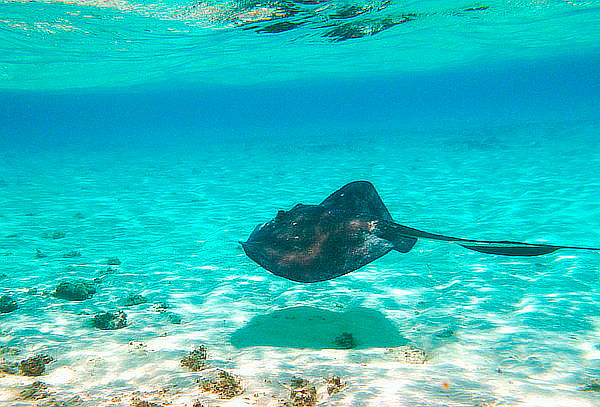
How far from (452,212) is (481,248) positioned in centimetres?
846

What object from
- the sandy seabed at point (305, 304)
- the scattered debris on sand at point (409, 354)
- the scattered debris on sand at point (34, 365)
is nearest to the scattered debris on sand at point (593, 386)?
the sandy seabed at point (305, 304)

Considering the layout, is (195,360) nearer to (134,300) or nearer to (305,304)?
(305,304)

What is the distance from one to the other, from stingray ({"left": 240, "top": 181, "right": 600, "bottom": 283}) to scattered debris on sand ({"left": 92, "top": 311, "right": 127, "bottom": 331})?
2254 mm

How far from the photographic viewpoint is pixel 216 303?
6.51m

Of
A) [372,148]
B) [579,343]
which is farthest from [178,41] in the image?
[579,343]

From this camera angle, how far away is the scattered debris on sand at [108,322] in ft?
18.0

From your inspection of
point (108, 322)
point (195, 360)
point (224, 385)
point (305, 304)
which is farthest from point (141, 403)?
point (305, 304)

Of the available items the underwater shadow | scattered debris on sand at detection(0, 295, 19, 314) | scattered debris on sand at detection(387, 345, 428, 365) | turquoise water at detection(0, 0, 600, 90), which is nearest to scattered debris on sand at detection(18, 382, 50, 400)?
the underwater shadow

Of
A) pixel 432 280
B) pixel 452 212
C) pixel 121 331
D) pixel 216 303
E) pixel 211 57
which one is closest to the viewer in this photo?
pixel 121 331

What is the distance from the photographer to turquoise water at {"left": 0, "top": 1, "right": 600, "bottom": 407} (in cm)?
407

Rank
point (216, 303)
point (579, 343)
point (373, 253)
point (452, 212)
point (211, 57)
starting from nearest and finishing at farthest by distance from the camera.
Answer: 1. point (373, 253)
2. point (579, 343)
3. point (216, 303)
4. point (452, 212)
5. point (211, 57)

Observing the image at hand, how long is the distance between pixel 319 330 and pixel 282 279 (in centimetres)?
223

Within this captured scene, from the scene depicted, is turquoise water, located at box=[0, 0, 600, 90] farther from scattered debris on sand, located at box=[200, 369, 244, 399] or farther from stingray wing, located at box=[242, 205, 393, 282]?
scattered debris on sand, located at box=[200, 369, 244, 399]

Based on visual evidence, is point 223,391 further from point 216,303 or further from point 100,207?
point 100,207
